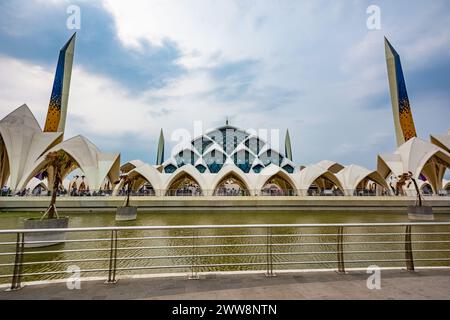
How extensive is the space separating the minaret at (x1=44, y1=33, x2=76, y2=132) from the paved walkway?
38.2 meters

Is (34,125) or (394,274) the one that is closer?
(394,274)

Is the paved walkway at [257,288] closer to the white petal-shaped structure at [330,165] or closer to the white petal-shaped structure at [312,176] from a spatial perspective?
the white petal-shaped structure at [312,176]

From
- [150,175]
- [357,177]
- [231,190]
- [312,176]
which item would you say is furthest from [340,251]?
[357,177]

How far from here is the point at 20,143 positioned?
26375mm

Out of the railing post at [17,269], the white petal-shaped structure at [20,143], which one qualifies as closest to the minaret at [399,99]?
the railing post at [17,269]

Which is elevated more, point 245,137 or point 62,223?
point 245,137

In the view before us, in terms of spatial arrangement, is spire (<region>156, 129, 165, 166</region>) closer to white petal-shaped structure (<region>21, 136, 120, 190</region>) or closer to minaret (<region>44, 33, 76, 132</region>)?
minaret (<region>44, 33, 76, 132</region>)

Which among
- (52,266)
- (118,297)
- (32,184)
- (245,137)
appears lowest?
(52,266)

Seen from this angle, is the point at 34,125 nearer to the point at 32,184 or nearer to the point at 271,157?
the point at 32,184

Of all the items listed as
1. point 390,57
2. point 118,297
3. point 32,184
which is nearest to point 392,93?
point 390,57

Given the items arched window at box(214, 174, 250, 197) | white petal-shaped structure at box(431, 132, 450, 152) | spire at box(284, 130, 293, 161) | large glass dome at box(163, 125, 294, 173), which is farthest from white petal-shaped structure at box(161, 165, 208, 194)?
A: spire at box(284, 130, 293, 161)

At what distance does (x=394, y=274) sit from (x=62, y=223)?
9.07m
